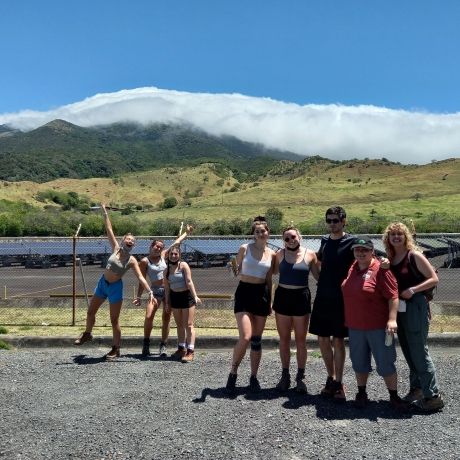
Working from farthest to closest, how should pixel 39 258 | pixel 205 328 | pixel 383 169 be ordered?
pixel 383 169, pixel 39 258, pixel 205 328

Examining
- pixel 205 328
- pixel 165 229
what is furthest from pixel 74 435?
pixel 165 229

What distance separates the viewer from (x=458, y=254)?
2764cm

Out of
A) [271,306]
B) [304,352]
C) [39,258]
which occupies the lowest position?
[39,258]

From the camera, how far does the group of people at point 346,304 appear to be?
561 centimetres

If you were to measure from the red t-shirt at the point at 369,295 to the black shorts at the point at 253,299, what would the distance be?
39.2 inches

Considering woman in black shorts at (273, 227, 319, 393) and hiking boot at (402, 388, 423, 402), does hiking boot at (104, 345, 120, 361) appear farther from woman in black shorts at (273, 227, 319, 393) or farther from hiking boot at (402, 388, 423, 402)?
hiking boot at (402, 388, 423, 402)

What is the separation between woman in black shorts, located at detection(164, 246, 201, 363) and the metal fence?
253 cm

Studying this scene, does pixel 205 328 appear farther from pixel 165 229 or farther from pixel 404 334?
pixel 165 229

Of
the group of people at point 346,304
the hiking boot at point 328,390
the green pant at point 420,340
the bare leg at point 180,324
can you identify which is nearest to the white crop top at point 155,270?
the bare leg at point 180,324

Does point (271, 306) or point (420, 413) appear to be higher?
point (271, 306)

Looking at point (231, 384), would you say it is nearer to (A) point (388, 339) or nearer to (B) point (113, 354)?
(A) point (388, 339)

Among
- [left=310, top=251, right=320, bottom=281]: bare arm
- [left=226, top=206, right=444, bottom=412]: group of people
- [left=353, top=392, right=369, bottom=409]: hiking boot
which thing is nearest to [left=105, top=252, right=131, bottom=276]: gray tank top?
[left=226, top=206, right=444, bottom=412]: group of people

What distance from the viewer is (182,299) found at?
799 centimetres

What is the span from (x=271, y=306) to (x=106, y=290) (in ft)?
8.49
